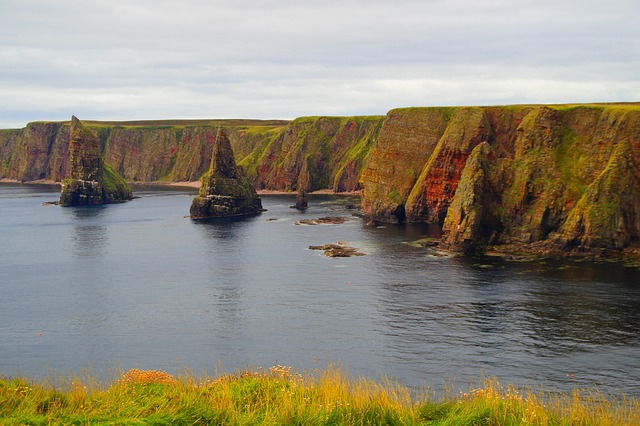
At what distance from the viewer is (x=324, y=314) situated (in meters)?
90.2

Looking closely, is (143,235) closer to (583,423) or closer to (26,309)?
(26,309)

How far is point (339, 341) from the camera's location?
77562 millimetres

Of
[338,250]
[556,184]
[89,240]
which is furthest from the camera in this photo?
[89,240]

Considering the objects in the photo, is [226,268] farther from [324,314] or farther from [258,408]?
[258,408]

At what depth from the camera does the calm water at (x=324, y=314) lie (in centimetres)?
6938

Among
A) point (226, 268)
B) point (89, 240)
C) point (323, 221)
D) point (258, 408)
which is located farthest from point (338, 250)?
point (258, 408)

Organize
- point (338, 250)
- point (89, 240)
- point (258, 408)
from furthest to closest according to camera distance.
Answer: point (89, 240)
point (338, 250)
point (258, 408)

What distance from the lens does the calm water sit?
69375 millimetres

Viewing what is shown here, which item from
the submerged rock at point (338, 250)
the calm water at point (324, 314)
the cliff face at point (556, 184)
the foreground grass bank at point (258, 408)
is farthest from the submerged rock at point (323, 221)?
the foreground grass bank at point (258, 408)

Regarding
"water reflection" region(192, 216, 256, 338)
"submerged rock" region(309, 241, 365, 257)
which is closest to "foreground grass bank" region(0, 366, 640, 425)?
"water reflection" region(192, 216, 256, 338)

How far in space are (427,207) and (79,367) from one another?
129m

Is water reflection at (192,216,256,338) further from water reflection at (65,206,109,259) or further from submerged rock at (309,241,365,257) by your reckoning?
water reflection at (65,206,109,259)

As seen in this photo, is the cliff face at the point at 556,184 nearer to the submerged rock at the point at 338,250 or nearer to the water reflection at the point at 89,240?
the submerged rock at the point at 338,250

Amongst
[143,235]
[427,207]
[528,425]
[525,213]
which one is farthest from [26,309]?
[427,207]
